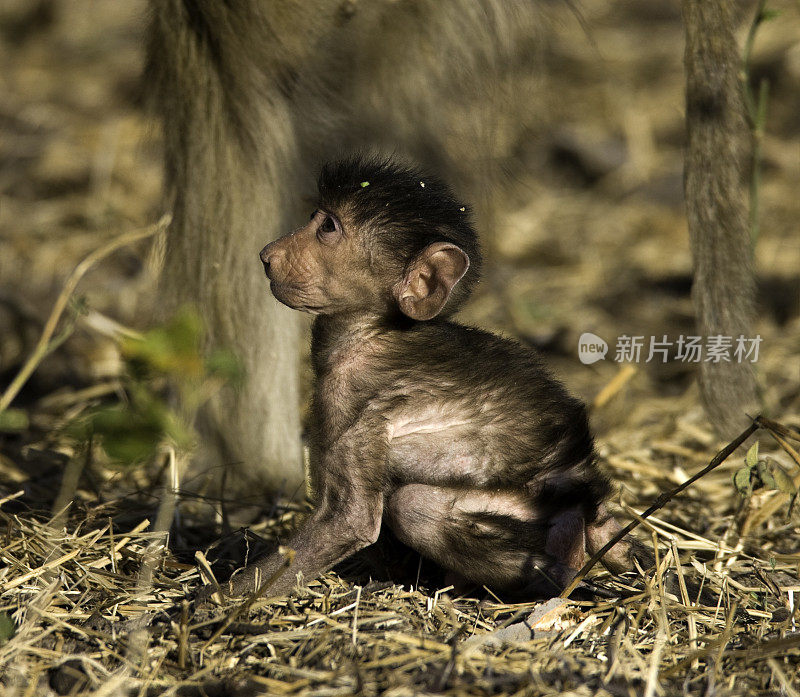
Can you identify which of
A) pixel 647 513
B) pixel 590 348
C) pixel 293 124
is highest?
pixel 293 124

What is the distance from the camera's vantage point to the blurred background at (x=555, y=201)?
4.52m

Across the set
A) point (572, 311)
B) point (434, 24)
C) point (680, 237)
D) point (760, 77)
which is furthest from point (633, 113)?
point (434, 24)

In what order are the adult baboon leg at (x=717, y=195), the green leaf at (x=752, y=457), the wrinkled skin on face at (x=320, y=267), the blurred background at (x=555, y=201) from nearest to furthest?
1. the wrinkled skin on face at (x=320, y=267)
2. the green leaf at (x=752, y=457)
3. the adult baboon leg at (x=717, y=195)
4. the blurred background at (x=555, y=201)

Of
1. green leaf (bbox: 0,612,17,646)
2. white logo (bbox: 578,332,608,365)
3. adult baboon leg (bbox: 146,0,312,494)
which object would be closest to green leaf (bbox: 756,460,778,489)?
white logo (bbox: 578,332,608,365)

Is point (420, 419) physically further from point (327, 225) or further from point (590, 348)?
point (590, 348)

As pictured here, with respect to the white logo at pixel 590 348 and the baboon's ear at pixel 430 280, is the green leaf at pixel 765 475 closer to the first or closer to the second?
the white logo at pixel 590 348

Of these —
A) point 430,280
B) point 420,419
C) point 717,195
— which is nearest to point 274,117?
point 430,280

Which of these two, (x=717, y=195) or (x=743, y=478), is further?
(x=717, y=195)

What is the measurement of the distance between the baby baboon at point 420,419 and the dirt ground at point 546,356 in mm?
164

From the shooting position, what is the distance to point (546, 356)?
15.4ft

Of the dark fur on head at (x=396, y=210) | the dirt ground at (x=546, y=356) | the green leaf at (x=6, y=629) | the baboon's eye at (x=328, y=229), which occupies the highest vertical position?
the dark fur on head at (x=396, y=210)

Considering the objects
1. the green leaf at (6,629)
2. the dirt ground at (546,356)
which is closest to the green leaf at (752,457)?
the dirt ground at (546,356)

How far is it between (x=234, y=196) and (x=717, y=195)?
1418 millimetres

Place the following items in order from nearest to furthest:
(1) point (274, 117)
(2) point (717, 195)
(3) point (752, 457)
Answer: (3) point (752, 457), (2) point (717, 195), (1) point (274, 117)
